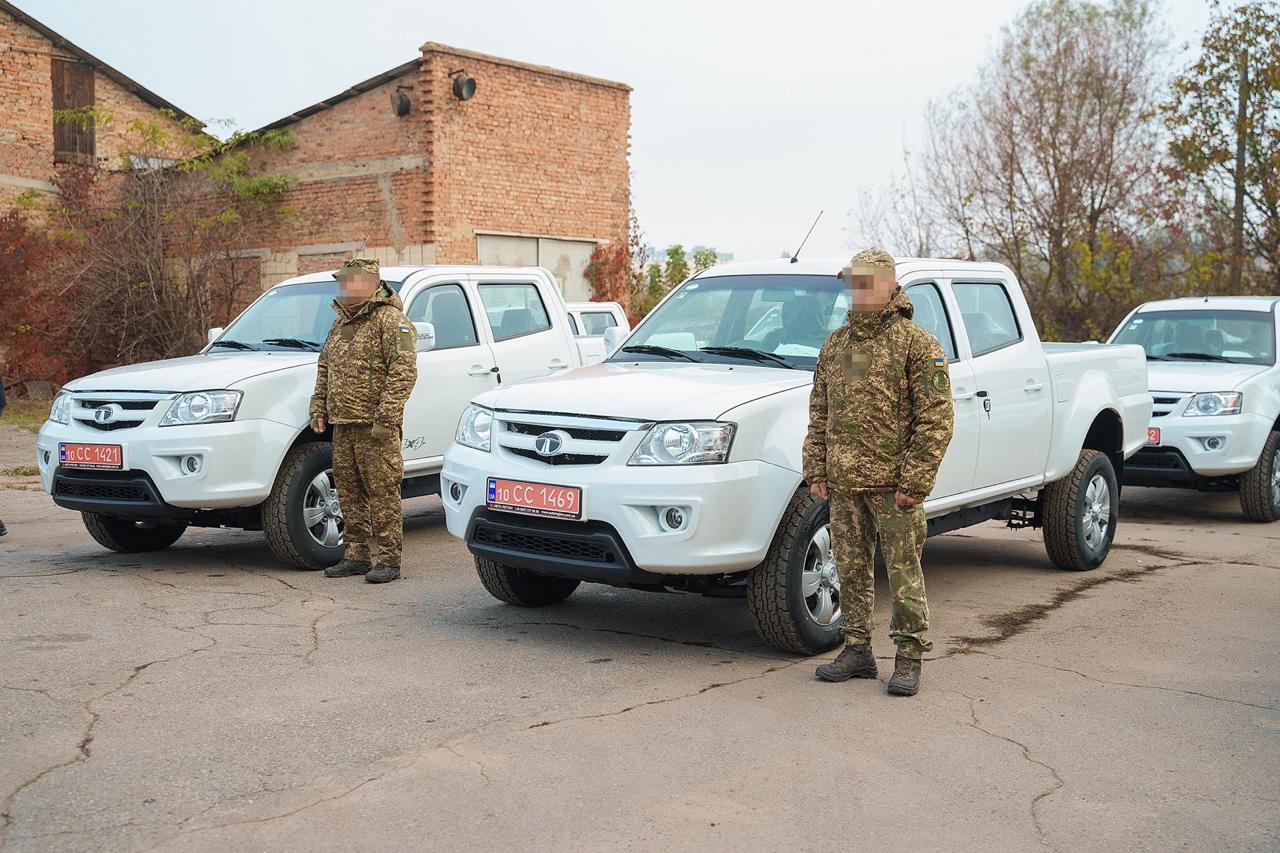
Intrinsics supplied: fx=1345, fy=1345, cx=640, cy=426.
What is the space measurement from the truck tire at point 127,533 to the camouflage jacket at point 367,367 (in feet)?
5.65

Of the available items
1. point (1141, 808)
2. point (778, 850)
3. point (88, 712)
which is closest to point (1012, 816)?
point (1141, 808)

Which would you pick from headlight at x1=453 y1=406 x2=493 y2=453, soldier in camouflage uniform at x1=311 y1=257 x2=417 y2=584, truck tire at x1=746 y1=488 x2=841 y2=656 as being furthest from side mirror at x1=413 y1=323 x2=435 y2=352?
truck tire at x1=746 y1=488 x2=841 y2=656

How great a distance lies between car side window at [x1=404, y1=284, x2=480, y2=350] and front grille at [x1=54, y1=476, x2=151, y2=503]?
83.2 inches

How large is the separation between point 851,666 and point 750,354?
1.81 metres

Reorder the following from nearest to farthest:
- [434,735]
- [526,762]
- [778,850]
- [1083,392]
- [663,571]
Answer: [778,850], [526,762], [434,735], [663,571], [1083,392]

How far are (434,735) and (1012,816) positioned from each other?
6.72 feet

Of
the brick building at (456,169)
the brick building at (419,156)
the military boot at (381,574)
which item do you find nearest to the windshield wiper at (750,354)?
the military boot at (381,574)

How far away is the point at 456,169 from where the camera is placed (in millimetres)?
22031

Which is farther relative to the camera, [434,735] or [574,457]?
[574,457]

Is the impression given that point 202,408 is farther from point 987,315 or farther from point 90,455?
point 987,315

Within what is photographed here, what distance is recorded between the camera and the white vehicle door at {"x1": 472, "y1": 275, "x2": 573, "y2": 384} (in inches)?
375

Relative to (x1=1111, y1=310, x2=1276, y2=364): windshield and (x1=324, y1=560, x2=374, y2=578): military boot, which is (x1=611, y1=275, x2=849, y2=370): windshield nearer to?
(x1=324, y1=560, x2=374, y2=578): military boot

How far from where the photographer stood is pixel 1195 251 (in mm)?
24156

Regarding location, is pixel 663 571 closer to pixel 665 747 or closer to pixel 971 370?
pixel 665 747
